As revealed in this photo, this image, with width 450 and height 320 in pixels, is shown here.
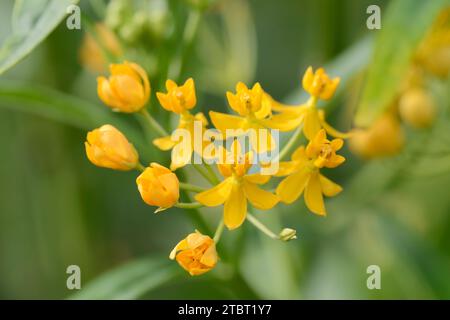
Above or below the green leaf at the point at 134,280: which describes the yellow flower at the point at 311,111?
above

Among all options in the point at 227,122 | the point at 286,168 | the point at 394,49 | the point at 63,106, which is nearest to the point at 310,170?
the point at 286,168

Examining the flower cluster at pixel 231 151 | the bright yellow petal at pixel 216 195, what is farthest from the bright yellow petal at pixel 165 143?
→ the bright yellow petal at pixel 216 195

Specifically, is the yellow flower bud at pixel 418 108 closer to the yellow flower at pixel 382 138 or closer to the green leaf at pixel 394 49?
the yellow flower at pixel 382 138

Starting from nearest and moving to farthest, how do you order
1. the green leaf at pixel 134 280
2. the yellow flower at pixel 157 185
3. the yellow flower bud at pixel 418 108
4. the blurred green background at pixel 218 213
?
the yellow flower at pixel 157 185 < the green leaf at pixel 134 280 < the yellow flower bud at pixel 418 108 < the blurred green background at pixel 218 213

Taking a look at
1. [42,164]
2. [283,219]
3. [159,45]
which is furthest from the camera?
[42,164]

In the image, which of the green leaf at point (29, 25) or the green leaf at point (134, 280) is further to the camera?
the green leaf at point (134, 280)

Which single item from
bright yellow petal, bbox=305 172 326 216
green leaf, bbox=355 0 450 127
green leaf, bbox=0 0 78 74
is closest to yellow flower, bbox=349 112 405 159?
green leaf, bbox=355 0 450 127
